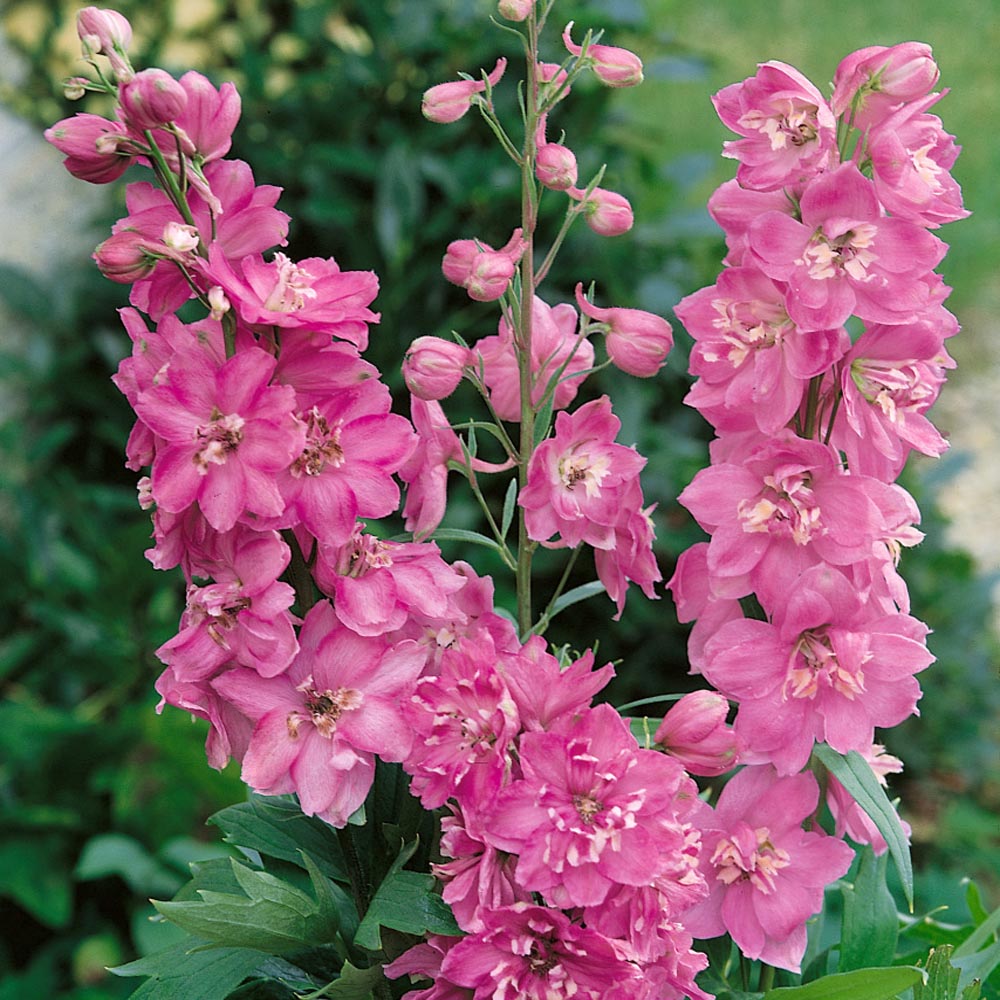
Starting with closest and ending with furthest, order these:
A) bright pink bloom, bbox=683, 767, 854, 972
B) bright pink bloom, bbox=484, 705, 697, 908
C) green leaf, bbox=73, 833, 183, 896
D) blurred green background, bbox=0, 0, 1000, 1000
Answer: bright pink bloom, bbox=484, 705, 697, 908 → bright pink bloom, bbox=683, 767, 854, 972 → green leaf, bbox=73, 833, 183, 896 → blurred green background, bbox=0, 0, 1000, 1000

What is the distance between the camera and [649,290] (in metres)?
1.94

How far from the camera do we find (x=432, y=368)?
0.70 meters

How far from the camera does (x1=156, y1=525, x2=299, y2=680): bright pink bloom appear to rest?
2.07ft

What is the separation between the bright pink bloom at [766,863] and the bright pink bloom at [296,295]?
32 cm

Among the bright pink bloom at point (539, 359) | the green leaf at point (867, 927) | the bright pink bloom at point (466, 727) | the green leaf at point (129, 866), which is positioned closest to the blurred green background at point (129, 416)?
the green leaf at point (129, 866)

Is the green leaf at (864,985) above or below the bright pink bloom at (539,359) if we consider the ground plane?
below

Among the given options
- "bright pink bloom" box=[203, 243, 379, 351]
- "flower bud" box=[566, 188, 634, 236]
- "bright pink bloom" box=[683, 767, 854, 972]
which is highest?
"bright pink bloom" box=[203, 243, 379, 351]

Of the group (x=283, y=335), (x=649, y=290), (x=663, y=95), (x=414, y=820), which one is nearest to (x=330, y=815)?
(x=414, y=820)

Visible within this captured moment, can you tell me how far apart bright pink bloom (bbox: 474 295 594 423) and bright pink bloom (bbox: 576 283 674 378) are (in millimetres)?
19

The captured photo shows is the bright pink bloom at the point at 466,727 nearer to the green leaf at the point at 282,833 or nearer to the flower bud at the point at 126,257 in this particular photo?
the green leaf at the point at 282,833

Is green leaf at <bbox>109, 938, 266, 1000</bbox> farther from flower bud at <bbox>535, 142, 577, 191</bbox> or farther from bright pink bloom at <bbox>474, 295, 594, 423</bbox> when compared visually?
flower bud at <bbox>535, 142, 577, 191</bbox>

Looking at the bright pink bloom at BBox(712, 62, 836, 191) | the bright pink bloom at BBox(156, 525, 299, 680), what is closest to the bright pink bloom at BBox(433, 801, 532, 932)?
the bright pink bloom at BBox(156, 525, 299, 680)

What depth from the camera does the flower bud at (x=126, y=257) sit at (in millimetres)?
636

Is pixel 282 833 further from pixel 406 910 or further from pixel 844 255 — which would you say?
pixel 844 255
